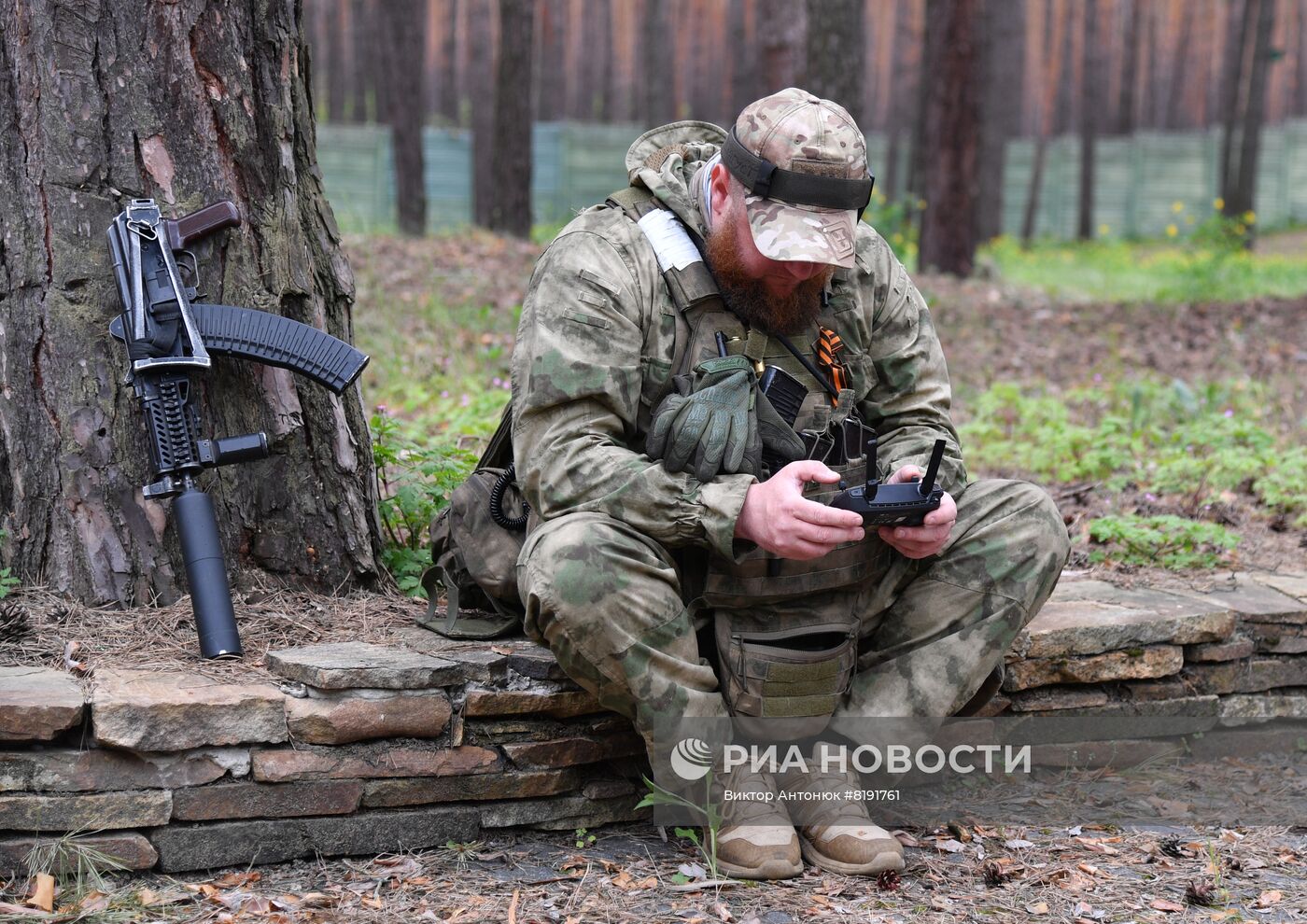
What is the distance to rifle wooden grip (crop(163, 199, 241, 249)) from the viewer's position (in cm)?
293

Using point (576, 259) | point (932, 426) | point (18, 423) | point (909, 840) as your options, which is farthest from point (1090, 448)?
point (18, 423)

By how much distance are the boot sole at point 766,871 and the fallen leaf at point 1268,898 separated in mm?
934

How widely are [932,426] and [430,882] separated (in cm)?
153

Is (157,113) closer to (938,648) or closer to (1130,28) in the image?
(938,648)

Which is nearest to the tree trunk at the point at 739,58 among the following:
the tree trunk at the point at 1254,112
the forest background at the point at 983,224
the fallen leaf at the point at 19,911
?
the forest background at the point at 983,224

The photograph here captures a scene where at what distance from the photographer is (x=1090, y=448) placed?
536cm

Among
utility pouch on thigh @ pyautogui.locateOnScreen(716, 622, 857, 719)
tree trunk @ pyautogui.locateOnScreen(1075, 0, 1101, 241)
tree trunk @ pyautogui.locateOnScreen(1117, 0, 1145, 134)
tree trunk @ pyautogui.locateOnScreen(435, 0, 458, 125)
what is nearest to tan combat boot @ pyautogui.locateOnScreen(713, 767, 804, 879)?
utility pouch on thigh @ pyautogui.locateOnScreen(716, 622, 857, 719)

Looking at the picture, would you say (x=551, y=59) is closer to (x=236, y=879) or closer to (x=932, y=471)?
(x=932, y=471)

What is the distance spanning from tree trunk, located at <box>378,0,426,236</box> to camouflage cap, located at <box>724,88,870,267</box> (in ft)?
29.1

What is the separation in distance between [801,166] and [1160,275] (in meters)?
12.0

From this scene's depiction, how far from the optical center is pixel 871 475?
2.59 meters

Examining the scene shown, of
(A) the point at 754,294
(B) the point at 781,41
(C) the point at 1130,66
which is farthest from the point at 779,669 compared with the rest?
(C) the point at 1130,66

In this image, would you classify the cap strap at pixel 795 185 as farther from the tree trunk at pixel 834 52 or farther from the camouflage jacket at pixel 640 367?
the tree trunk at pixel 834 52

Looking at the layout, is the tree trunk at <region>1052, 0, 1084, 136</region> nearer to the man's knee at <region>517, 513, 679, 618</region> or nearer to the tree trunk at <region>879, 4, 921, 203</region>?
the tree trunk at <region>879, 4, 921, 203</region>
